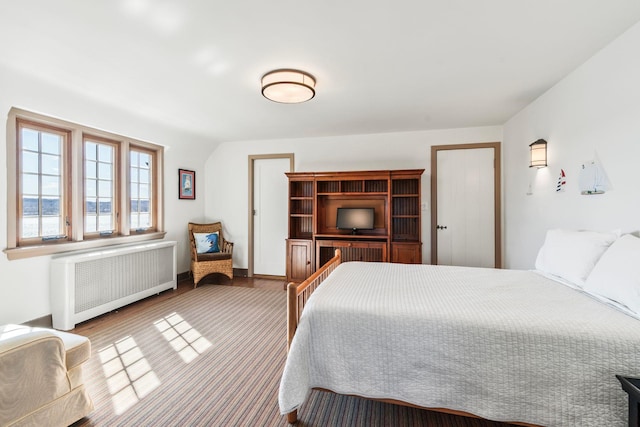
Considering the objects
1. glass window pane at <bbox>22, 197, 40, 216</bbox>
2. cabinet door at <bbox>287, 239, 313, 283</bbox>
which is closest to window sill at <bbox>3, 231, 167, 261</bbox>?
glass window pane at <bbox>22, 197, 40, 216</bbox>

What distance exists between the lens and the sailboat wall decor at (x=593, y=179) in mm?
2133

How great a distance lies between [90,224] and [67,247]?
1.38 ft

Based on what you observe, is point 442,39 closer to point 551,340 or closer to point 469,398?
point 551,340

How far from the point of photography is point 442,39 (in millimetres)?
1990

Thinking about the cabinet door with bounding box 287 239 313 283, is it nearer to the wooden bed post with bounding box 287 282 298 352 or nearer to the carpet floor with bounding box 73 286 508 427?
the carpet floor with bounding box 73 286 508 427

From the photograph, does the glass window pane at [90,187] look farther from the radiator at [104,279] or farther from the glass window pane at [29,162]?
the radiator at [104,279]

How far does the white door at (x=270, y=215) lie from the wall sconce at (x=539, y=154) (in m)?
3.42

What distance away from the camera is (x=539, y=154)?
2.90 meters

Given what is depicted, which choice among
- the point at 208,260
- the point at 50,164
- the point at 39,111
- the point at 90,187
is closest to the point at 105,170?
the point at 90,187

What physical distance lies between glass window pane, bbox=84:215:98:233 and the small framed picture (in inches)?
52.7

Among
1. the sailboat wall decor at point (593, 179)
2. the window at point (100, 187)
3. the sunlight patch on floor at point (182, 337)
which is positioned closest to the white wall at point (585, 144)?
the sailboat wall decor at point (593, 179)

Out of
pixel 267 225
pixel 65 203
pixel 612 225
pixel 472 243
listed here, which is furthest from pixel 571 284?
pixel 65 203

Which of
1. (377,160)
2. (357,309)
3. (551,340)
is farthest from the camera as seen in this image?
(377,160)

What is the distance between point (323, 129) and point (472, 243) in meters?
2.82
